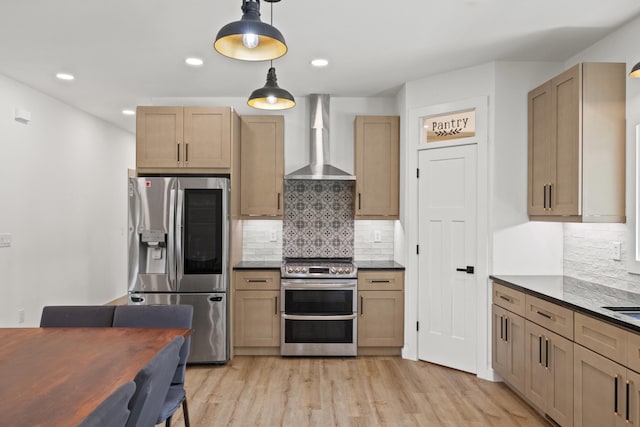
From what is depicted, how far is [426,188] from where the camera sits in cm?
391

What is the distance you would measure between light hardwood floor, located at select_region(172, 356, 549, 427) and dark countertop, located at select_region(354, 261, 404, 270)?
0.91m

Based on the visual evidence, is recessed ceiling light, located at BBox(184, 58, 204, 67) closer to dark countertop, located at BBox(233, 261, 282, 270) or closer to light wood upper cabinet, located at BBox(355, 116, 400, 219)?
light wood upper cabinet, located at BBox(355, 116, 400, 219)

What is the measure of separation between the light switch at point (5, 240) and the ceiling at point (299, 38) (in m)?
1.53

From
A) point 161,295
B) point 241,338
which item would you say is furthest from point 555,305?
point 161,295

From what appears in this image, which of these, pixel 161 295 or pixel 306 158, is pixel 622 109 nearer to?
pixel 306 158

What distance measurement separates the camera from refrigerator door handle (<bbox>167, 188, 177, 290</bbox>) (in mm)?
3824

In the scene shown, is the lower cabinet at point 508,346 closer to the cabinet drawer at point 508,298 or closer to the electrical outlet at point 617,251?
the cabinet drawer at point 508,298

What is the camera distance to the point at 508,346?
316 cm

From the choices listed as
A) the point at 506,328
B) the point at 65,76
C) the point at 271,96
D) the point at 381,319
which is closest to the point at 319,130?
the point at 271,96

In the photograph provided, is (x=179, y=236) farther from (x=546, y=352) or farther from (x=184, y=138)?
(x=546, y=352)

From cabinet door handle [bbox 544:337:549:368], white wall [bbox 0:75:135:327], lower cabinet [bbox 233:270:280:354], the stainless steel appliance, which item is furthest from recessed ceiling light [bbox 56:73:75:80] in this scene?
cabinet door handle [bbox 544:337:549:368]

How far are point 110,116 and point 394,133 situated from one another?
153 inches

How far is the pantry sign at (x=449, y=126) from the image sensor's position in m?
3.69

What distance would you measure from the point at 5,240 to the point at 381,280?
3.65 meters
